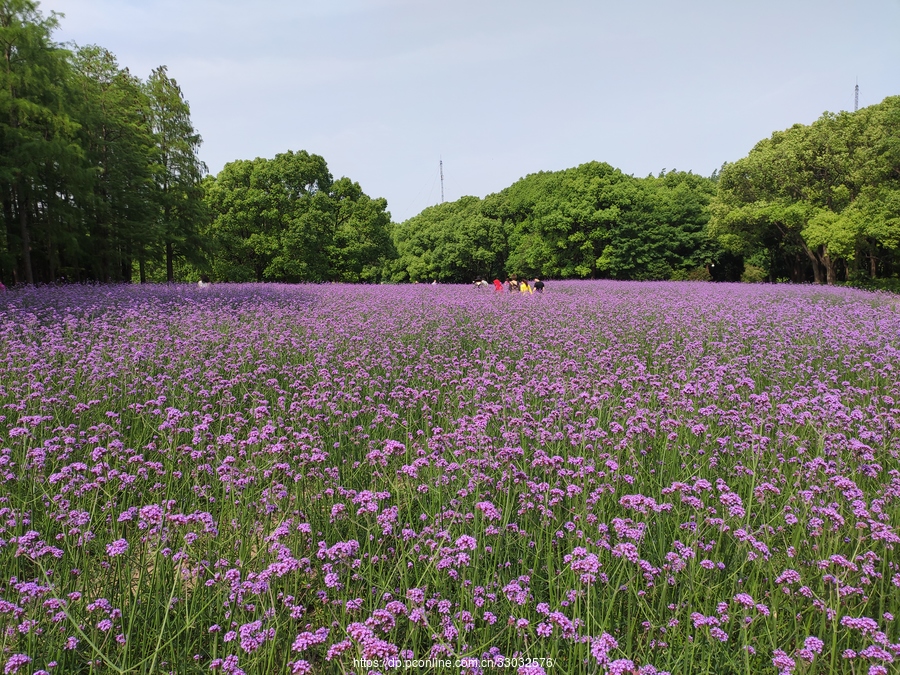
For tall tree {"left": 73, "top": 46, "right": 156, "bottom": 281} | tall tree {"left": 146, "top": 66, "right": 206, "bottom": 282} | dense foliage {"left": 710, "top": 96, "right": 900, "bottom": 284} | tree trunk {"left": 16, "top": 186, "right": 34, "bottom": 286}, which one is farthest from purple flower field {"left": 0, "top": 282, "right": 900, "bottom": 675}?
dense foliage {"left": 710, "top": 96, "right": 900, "bottom": 284}

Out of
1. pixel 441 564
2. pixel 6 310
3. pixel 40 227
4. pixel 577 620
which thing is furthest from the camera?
pixel 40 227

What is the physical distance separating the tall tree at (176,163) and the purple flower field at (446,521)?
73.3ft

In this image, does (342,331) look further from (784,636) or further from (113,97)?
(113,97)

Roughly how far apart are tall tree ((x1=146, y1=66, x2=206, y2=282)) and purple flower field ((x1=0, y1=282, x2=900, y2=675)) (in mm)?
22350

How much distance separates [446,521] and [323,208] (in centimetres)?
3763

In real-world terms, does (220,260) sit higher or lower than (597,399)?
higher

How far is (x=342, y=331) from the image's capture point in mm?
8102

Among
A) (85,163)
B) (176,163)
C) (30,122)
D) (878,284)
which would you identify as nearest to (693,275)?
(878,284)

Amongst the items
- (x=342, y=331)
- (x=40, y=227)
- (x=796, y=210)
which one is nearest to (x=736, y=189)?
(x=796, y=210)

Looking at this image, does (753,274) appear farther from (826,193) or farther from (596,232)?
(596,232)

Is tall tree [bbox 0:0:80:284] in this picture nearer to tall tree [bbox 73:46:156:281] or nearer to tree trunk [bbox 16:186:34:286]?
tree trunk [bbox 16:186:34:286]

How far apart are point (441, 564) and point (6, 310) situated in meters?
11.5

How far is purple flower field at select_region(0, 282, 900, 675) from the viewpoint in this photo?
204 centimetres

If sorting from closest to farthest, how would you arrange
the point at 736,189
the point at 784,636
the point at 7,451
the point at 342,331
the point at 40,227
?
1. the point at 784,636
2. the point at 7,451
3. the point at 342,331
4. the point at 40,227
5. the point at 736,189
